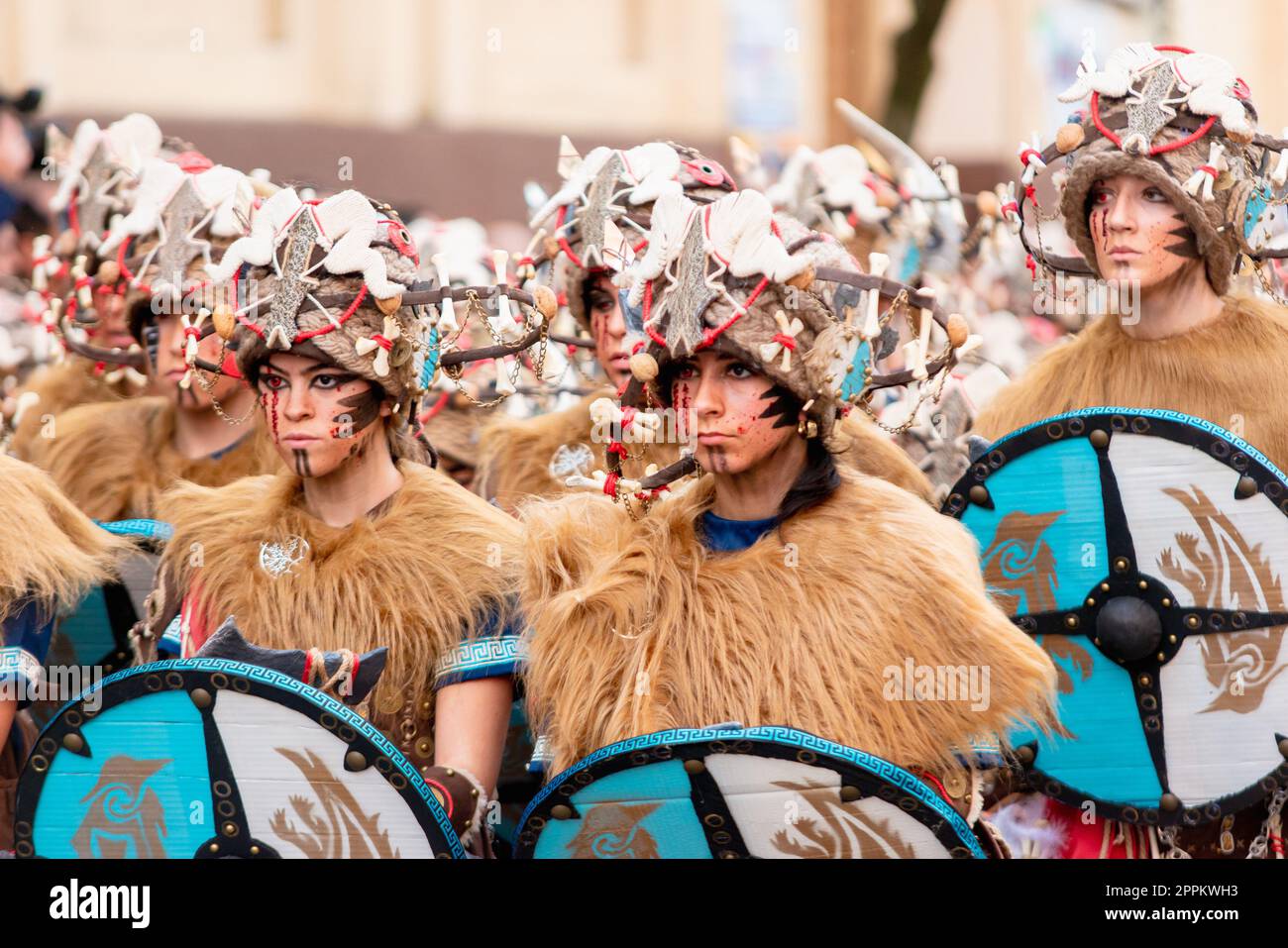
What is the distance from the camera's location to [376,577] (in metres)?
3.94

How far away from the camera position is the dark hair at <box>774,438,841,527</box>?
11.8ft

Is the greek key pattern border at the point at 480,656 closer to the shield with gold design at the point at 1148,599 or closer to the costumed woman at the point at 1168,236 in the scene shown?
the shield with gold design at the point at 1148,599

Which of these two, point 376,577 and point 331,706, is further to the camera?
point 376,577

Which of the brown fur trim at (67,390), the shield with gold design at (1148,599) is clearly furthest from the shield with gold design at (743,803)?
the brown fur trim at (67,390)

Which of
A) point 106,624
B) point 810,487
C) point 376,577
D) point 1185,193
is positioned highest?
point 1185,193

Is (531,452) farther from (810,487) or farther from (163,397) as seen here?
(810,487)

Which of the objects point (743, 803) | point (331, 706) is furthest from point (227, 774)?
point (743, 803)

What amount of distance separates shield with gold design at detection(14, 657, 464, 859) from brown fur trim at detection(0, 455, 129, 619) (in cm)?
61

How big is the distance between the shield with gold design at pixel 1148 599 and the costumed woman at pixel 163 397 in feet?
6.75

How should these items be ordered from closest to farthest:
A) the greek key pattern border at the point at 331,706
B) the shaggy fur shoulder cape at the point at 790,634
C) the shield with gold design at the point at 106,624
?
the greek key pattern border at the point at 331,706 < the shaggy fur shoulder cape at the point at 790,634 < the shield with gold design at the point at 106,624

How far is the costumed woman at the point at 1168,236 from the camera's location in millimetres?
4172

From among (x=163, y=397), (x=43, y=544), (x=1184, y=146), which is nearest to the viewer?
(x=43, y=544)

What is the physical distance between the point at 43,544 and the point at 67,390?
2185 mm

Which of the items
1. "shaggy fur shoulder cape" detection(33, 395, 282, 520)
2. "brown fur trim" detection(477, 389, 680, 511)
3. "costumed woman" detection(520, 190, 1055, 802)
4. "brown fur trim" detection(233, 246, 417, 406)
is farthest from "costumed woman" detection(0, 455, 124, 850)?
"brown fur trim" detection(477, 389, 680, 511)
